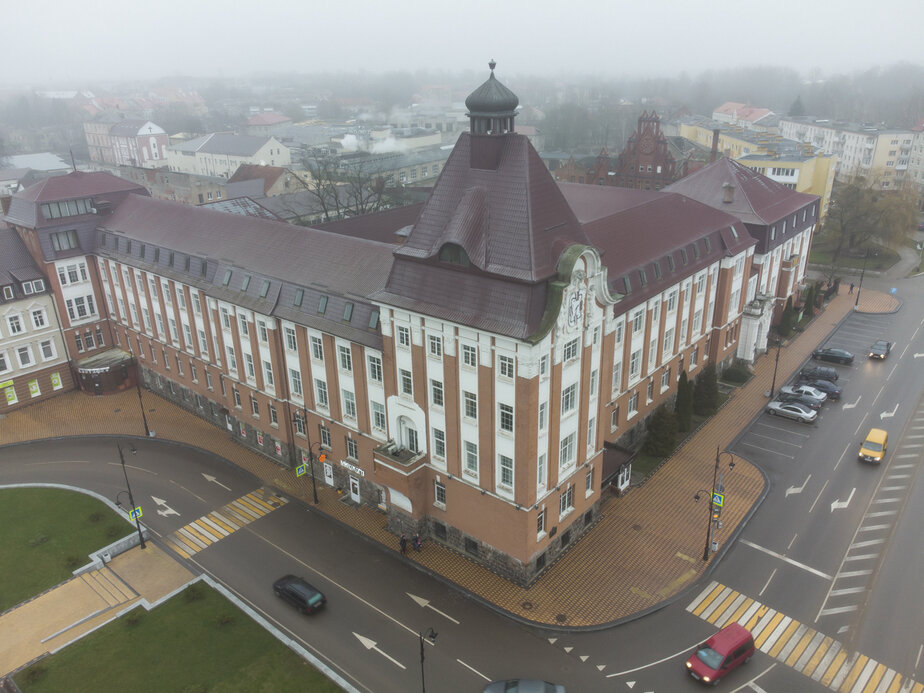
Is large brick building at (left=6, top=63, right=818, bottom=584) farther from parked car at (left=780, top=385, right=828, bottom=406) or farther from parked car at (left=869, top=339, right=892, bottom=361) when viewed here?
parked car at (left=869, top=339, right=892, bottom=361)

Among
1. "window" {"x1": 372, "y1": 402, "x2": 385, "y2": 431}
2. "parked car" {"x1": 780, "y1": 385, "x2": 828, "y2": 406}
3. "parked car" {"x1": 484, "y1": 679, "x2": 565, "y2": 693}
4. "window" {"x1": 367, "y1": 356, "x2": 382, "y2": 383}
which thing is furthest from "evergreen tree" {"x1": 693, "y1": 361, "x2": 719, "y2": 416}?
"parked car" {"x1": 484, "y1": 679, "x2": 565, "y2": 693}

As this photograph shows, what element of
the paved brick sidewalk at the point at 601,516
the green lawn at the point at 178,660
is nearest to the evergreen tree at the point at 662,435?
the paved brick sidewalk at the point at 601,516

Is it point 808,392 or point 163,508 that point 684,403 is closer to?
point 808,392

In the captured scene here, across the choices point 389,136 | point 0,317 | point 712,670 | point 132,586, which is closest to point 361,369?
point 132,586

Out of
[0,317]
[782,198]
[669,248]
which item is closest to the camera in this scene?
[669,248]

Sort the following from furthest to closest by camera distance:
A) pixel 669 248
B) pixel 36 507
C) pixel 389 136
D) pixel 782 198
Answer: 1. pixel 389 136
2. pixel 782 198
3. pixel 669 248
4. pixel 36 507

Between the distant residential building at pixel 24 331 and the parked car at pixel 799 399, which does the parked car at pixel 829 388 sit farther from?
the distant residential building at pixel 24 331

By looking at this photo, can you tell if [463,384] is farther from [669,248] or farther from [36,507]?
[36,507]
